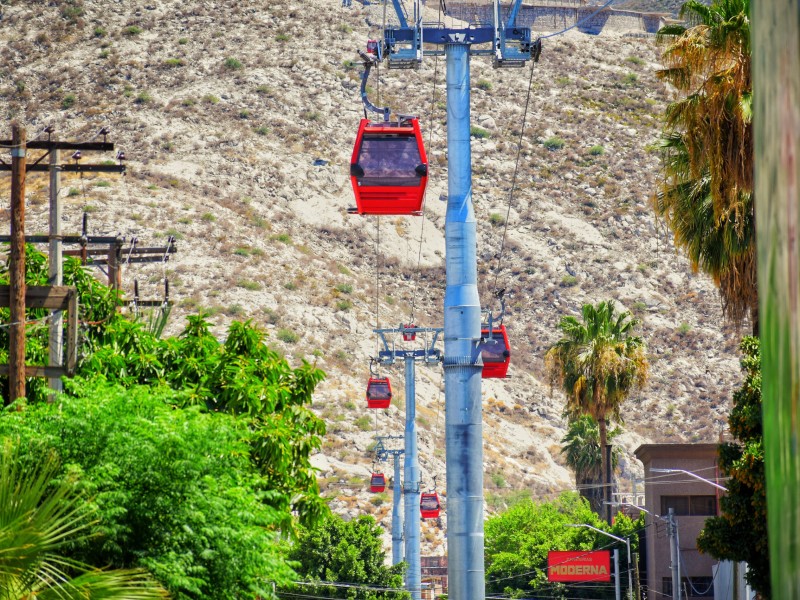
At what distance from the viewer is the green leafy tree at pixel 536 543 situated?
63.0m

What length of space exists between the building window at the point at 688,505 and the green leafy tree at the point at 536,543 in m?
6.61

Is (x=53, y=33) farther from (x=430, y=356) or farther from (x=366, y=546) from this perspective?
(x=430, y=356)

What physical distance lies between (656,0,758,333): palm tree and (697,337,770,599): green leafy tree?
1609 mm

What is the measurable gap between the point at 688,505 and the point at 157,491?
39978 mm

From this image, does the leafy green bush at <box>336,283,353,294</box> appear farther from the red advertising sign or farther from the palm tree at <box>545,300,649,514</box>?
the palm tree at <box>545,300,649,514</box>

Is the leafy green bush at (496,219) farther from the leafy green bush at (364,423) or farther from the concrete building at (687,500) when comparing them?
the concrete building at (687,500)

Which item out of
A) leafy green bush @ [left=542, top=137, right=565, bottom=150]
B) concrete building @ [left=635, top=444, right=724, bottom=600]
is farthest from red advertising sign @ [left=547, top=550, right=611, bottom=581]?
leafy green bush @ [left=542, top=137, right=565, bottom=150]

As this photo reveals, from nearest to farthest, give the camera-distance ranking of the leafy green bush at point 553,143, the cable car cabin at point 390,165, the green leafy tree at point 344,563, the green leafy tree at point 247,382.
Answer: the cable car cabin at point 390,165 < the green leafy tree at point 247,382 < the green leafy tree at point 344,563 < the leafy green bush at point 553,143

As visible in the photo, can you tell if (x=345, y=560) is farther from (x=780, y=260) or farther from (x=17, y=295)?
(x=780, y=260)

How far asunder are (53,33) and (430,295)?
60456 millimetres

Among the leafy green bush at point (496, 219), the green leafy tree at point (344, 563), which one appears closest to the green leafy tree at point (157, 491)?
the green leafy tree at point (344, 563)

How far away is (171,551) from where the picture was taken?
15.8 metres

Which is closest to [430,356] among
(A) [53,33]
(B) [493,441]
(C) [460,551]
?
(C) [460,551]

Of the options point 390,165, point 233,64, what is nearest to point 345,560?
point 390,165
